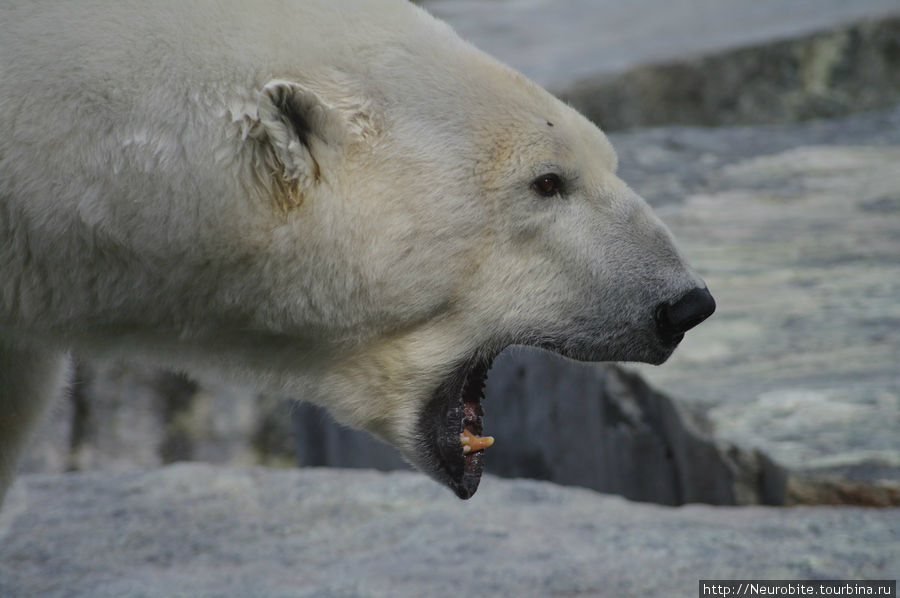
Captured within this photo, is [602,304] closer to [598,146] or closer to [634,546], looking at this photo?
[598,146]

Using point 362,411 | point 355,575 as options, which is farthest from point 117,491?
point 362,411

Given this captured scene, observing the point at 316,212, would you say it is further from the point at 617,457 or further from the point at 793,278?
the point at 793,278

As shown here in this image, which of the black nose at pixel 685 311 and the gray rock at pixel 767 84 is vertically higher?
the gray rock at pixel 767 84

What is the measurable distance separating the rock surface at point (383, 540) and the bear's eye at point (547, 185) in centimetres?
90

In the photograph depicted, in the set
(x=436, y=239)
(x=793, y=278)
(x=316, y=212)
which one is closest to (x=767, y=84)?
(x=793, y=278)

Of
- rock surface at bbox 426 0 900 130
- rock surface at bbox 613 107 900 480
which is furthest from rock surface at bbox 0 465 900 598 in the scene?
rock surface at bbox 426 0 900 130

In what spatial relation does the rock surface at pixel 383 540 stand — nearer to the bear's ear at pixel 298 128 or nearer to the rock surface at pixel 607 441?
the rock surface at pixel 607 441

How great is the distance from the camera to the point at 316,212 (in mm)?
1772

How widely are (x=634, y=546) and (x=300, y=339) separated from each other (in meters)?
1.03

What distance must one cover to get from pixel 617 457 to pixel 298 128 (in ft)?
6.10

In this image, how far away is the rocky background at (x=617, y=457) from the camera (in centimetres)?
255

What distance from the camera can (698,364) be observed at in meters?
3.37

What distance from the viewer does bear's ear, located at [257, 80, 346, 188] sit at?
1.70 metres

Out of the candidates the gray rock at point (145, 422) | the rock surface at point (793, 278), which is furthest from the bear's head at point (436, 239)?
the gray rock at point (145, 422)
